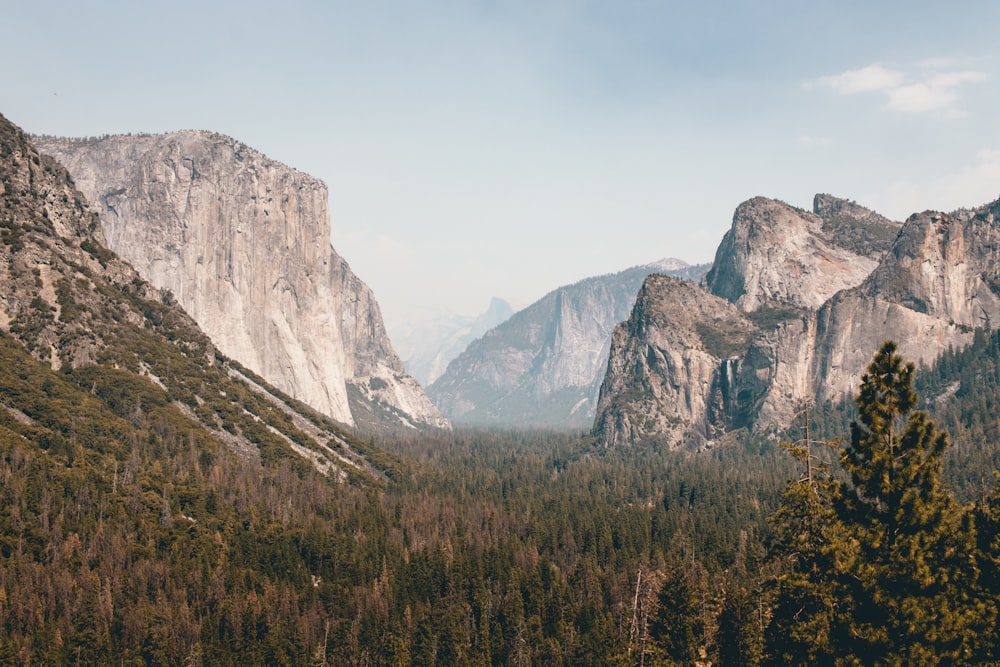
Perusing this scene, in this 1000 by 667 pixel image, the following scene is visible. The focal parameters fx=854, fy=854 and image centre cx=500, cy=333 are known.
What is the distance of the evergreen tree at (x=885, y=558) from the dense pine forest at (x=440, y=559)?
10cm

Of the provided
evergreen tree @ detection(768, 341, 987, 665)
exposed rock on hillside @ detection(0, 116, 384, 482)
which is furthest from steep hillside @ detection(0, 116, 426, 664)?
evergreen tree @ detection(768, 341, 987, 665)

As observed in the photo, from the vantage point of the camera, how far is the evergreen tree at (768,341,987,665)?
38.5 m

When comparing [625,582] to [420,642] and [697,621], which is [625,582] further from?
[697,621]

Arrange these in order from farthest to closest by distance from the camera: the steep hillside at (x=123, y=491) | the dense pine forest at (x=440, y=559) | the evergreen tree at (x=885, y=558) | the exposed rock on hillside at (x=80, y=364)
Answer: the exposed rock on hillside at (x=80, y=364), the steep hillside at (x=123, y=491), the dense pine forest at (x=440, y=559), the evergreen tree at (x=885, y=558)

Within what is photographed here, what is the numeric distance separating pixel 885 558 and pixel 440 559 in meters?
90.9

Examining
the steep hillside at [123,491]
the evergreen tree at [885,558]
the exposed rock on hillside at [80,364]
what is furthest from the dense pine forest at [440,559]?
the exposed rock on hillside at [80,364]

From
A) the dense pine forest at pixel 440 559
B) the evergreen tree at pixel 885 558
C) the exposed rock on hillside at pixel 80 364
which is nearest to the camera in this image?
the evergreen tree at pixel 885 558

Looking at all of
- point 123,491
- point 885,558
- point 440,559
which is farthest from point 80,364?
point 885,558

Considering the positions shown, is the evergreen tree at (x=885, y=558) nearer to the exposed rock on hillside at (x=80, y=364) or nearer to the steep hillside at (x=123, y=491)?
the steep hillside at (x=123, y=491)

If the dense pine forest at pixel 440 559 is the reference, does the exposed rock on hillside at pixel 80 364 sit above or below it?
above

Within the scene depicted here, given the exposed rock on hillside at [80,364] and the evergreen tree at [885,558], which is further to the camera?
the exposed rock on hillside at [80,364]

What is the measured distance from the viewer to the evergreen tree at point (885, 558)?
38.5m

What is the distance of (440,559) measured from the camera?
12406 cm

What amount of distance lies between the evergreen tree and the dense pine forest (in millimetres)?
105
